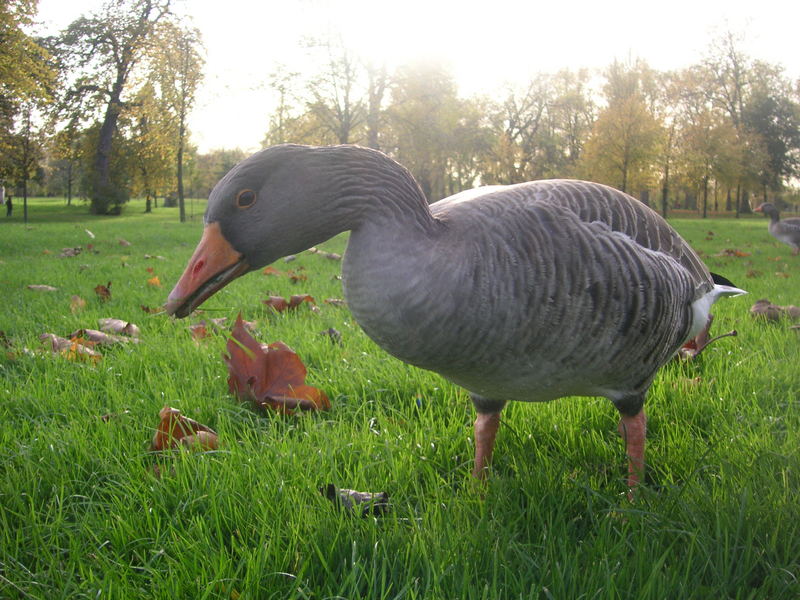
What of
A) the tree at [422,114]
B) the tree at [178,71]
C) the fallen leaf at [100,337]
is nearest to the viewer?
the fallen leaf at [100,337]

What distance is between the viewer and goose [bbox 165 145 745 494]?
1743mm

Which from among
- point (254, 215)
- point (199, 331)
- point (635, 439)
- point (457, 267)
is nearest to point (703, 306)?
point (635, 439)

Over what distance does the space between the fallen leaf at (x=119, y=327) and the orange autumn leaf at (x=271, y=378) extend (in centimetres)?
190

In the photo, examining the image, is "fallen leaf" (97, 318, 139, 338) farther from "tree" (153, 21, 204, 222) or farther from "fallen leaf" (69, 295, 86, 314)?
"tree" (153, 21, 204, 222)

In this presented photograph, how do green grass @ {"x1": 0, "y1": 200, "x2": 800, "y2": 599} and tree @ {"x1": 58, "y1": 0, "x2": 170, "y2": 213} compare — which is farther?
tree @ {"x1": 58, "y1": 0, "x2": 170, "y2": 213}

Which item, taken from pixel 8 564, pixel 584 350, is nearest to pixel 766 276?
pixel 584 350

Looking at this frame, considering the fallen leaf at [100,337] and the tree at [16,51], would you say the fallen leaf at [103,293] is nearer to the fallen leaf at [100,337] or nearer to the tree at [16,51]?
the fallen leaf at [100,337]

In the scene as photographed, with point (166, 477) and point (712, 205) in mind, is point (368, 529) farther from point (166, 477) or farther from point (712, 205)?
point (712, 205)

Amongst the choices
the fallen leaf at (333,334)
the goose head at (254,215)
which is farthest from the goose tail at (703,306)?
the fallen leaf at (333,334)

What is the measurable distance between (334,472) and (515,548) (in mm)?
788

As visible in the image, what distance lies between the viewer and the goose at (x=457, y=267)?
68.6 inches

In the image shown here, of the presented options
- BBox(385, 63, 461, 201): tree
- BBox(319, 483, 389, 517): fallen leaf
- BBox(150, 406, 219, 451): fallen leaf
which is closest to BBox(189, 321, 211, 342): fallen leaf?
BBox(150, 406, 219, 451): fallen leaf

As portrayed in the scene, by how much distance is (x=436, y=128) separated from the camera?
1108 inches

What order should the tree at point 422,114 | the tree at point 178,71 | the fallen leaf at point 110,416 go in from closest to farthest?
the fallen leaf at point 110,416 → the tree at point 178,71 → the tree at point 422,114
